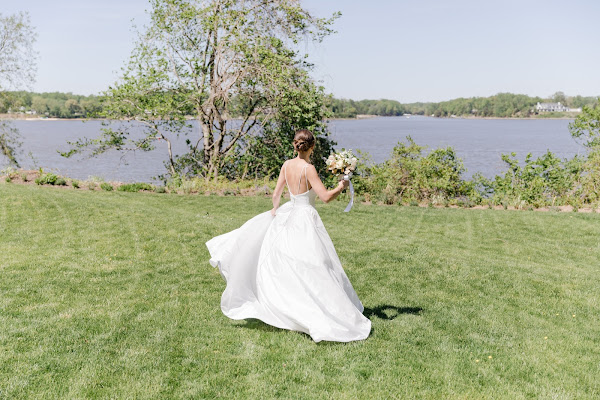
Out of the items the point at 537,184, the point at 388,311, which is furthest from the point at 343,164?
the point at 537,184

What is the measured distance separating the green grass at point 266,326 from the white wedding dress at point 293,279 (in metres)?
0.24

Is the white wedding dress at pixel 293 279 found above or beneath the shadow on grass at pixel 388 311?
above

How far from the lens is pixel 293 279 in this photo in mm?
6395

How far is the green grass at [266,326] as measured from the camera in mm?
5312

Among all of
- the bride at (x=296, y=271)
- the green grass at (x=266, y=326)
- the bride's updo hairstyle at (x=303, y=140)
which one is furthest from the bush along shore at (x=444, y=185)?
the bride's updo hairstyle at (x=303, y=140)

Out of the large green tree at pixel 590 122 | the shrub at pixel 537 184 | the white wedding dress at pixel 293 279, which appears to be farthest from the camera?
the large green tree at pixel 590 122

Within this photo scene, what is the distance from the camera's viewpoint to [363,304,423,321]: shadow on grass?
7598mm

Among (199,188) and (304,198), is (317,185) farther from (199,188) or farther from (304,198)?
(199,188)

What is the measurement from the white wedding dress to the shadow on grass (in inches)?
26.4

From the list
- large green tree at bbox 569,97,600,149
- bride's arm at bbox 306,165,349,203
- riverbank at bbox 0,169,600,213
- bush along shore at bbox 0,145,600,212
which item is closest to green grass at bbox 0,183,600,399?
bride's arm at bbox 306,165,349,203

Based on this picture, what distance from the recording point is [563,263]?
1250 cm

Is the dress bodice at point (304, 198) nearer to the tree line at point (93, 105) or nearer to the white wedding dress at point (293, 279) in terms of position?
the white wedding dress at point (293, 279)

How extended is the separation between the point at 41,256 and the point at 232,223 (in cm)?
564

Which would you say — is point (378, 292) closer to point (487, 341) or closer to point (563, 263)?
point (487, 341)
